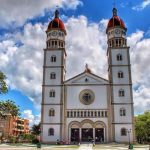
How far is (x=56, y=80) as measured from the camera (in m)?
59.8

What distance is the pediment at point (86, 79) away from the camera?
5931cm

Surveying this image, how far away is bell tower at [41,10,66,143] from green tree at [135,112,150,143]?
88.2 feet

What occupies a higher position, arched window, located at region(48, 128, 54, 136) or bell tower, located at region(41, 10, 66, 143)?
bell tower, located at region(41, 10, 66, 143)

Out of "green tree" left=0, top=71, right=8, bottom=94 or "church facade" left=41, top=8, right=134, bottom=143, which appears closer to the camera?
"green tree" left=0, top=71, right=8, bottom=94

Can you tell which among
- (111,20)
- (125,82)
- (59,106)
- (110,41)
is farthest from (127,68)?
(59,106)

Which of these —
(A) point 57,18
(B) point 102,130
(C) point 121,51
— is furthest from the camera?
(A) point 57,18

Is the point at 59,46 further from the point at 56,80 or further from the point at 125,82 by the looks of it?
the point at 125,82

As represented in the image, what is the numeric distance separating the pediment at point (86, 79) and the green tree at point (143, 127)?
22829 millimetres

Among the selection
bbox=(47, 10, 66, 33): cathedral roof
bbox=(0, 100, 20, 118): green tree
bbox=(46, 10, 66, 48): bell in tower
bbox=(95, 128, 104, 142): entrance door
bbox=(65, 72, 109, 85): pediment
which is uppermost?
bbox=(47, 10, 66, 33): cathedral roof

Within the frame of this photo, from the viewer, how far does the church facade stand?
2223 inches

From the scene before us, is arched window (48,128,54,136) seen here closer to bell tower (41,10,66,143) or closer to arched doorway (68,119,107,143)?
bell tower (41,10,66,143)

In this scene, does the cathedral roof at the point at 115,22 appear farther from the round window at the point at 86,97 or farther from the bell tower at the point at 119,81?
the round window at the point at 86,97

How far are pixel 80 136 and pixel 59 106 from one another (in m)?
7.19

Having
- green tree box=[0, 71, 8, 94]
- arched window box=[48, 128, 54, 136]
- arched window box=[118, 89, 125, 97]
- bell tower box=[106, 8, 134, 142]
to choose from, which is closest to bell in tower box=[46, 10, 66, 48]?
bell tower box=[106, 8, 134, 142]
